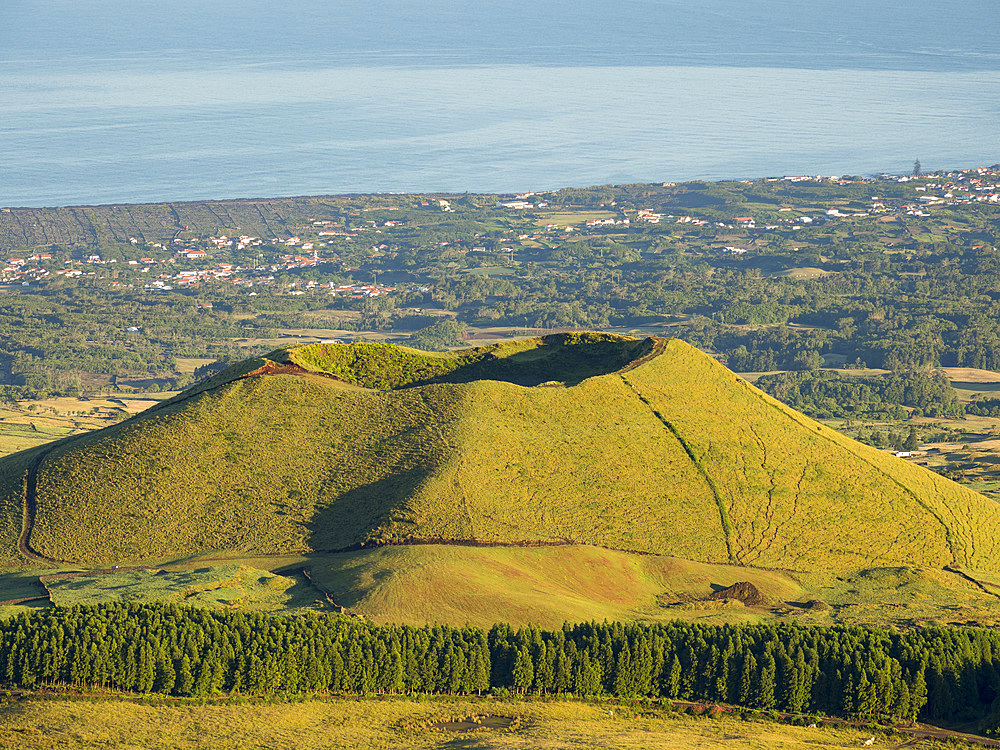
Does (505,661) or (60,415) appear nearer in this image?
(505,661)

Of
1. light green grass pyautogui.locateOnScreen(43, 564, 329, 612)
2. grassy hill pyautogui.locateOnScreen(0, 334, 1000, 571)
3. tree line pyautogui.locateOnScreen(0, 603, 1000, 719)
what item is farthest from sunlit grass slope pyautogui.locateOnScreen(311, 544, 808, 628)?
tree line pyautogui.locateOnScreen(0, 603, 1000, 719)

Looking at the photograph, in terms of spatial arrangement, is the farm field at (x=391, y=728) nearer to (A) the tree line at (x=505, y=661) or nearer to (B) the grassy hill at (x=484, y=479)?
(A) the tree line at (x=505, y=661)

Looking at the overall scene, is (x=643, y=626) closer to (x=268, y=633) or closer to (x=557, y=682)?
(x=557, y=682)

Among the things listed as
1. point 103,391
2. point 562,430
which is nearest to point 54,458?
point 562,430

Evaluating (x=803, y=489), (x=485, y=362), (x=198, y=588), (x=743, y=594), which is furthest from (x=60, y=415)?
(x=743, y=594)

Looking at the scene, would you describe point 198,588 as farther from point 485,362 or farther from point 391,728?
point 485,362

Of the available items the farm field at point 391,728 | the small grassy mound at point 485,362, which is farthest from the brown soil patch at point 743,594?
the small grassy mound at point 485,362
